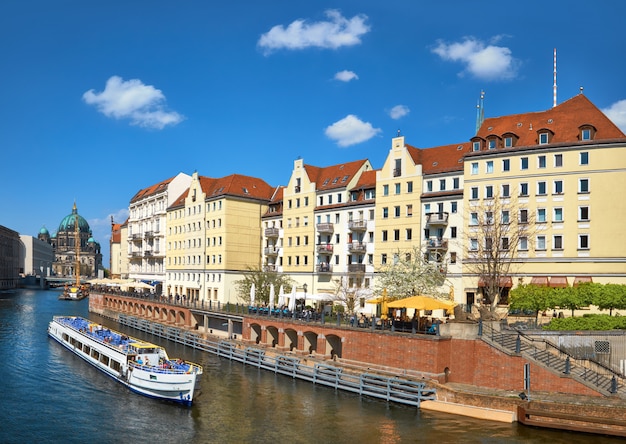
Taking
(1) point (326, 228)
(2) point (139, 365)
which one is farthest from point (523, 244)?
(2) point (139, 365)

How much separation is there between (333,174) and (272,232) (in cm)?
1301

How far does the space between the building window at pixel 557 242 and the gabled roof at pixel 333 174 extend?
27249 millimetres

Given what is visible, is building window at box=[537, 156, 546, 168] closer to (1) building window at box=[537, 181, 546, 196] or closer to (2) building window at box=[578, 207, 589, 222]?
(1) building window at box=[537, 181, 546, 196]

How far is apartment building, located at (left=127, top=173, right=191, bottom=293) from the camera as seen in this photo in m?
113

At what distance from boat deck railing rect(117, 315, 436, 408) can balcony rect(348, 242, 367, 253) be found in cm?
1902

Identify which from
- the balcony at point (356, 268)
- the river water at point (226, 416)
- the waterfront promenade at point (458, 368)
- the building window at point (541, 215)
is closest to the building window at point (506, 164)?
the building window at point (541, 215)

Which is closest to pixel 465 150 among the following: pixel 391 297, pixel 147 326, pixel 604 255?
pixel 604 255

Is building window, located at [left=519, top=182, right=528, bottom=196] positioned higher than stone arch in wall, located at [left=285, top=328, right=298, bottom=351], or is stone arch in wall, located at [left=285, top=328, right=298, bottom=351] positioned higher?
building window, located at [left=519, top=182, right=528, bottom=196]

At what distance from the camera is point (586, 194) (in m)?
56.6

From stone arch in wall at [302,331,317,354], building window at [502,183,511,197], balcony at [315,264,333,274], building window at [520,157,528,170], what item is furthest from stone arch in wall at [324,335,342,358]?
building window at [520,157,528,170]

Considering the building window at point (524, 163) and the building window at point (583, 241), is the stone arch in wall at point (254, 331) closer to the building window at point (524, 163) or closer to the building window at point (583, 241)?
the building window at point (524, 163)

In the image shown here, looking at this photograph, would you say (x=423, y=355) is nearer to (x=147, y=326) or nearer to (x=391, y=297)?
(x=391, y=297)

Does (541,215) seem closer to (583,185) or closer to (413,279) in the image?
(583,185)

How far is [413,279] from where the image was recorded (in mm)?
55469
